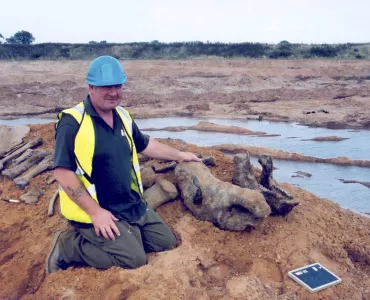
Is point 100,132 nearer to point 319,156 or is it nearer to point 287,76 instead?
point 319,156

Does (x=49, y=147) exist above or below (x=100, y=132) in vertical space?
below

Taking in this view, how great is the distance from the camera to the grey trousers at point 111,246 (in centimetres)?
343

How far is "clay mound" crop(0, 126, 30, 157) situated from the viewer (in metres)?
6.34

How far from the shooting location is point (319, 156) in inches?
342

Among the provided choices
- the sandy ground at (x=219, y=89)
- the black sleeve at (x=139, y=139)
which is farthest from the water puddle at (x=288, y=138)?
the black sleeve at (x=139, y=139)

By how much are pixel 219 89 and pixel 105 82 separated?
15545mm

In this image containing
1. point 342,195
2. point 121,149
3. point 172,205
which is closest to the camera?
point 121,149

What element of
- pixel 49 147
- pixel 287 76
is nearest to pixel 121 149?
pixel 49 147

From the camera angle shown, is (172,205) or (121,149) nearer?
(121,149)

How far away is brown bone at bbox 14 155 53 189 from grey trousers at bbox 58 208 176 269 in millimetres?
1802

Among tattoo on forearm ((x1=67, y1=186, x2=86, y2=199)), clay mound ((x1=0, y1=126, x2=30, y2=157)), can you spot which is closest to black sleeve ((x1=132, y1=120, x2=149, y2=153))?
tattoo on forearm ((x1=67, y1=186, x2=86, y2=199))

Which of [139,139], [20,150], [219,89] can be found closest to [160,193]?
[139,139]

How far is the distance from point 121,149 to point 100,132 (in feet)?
0.78

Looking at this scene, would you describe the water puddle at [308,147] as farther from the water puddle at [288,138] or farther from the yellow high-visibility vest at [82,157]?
the yellow high-visibility vest at [82,157]
